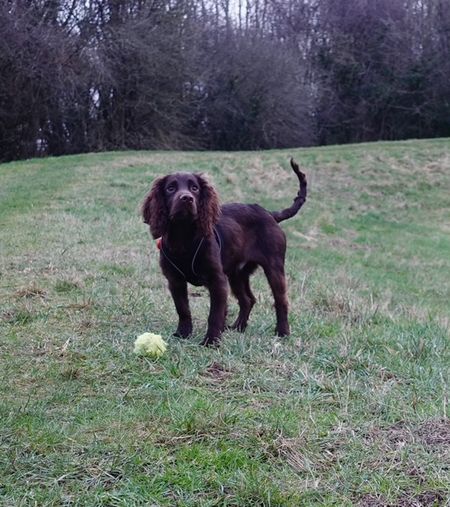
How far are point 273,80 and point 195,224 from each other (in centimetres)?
3178

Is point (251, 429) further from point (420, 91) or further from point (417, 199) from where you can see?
point (420, 91)

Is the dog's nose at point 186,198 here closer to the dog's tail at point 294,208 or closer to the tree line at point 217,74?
the dog's tail at point 294,208

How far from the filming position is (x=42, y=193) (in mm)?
15594

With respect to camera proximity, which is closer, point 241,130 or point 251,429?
point 251,429

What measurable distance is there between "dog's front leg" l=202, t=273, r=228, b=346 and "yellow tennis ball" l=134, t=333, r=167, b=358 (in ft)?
1.65

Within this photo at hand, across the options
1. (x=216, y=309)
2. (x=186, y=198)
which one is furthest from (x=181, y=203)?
(x=216, y=309)

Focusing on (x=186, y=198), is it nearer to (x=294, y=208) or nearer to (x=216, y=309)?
(x=216, y=309)

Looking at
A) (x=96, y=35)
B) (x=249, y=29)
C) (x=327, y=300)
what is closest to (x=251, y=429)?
(x=327, y=300)

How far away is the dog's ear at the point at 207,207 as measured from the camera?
4926 mm

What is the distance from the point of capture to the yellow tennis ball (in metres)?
4.33

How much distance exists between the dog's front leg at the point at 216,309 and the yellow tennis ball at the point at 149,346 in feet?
1.65

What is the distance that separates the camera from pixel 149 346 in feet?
14.3

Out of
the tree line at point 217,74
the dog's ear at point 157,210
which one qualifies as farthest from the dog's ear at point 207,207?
the tree line at point 217,74

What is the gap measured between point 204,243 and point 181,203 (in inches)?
14.3
